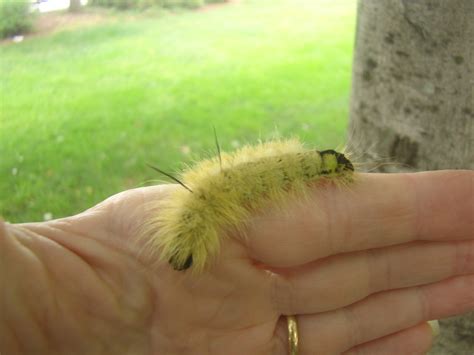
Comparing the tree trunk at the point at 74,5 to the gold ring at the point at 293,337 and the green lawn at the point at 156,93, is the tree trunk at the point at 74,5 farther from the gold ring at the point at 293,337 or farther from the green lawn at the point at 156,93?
the gold ring at the point at 293,337

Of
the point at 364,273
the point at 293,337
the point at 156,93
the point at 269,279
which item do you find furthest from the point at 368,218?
the point at 156,93

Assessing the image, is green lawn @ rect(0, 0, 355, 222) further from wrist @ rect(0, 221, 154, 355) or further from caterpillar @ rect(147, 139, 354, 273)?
wrist @ rect(0, 221, 154, 355)

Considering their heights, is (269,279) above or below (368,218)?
below

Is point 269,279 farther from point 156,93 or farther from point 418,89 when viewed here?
point 156,93

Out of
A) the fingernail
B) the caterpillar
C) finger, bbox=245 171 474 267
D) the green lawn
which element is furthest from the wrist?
the green lawn

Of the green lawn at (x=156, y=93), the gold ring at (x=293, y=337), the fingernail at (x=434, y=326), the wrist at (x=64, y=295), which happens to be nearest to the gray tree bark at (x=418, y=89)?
the fingernail at (x=434, y=326)

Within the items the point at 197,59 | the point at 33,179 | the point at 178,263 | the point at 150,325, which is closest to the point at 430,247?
the point at 178,263
